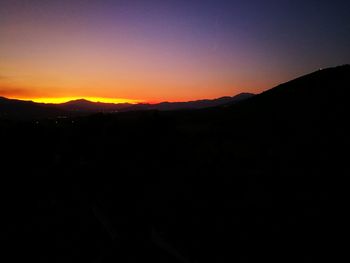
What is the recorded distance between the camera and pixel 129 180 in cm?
1495

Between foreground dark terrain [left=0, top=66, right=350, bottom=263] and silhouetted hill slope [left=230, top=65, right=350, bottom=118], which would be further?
silhouetted hill slope [left=230, top=65, right=350, bottom=118]

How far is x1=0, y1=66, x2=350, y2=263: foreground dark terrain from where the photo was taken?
10.2 m

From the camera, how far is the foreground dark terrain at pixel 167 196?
10.2m

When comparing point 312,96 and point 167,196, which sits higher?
point 312,96

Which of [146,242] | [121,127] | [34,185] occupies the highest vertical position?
[121,127]

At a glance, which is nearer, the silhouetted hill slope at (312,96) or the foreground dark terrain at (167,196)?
the foreground dark terrain at (167,196)

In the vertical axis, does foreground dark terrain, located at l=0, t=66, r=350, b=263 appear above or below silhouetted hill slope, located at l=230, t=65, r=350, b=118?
below

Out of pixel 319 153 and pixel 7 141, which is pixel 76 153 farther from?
pixel 319 153

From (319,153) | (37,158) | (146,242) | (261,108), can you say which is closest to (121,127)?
(37,158)

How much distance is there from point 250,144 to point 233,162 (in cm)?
810

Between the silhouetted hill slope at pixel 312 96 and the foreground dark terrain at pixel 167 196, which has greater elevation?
the silhouetted hill slope at pixel 312 96

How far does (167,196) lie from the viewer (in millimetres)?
16375

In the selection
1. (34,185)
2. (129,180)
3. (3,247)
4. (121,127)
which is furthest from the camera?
(121,127)

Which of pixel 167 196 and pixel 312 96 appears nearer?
pixel 167 196
